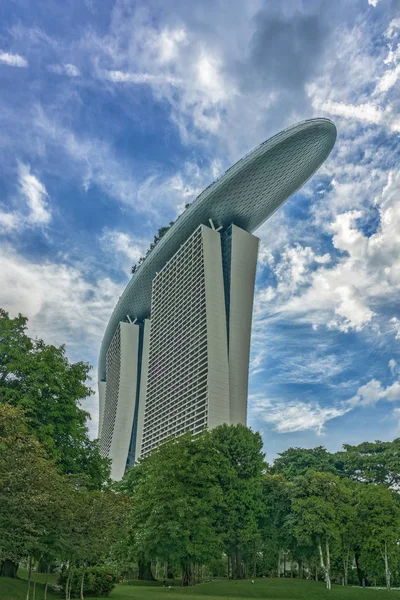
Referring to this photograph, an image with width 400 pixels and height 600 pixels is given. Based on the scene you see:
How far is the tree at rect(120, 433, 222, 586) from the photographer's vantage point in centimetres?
3291

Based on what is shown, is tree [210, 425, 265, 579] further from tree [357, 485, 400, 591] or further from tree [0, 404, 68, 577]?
tree [0, 404, 68, 577]

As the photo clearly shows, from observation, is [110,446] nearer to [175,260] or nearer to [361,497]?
[175,260]

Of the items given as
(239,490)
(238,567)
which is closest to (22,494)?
(239,490)

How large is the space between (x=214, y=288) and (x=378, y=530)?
120 feet

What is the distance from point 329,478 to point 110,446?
65576mm

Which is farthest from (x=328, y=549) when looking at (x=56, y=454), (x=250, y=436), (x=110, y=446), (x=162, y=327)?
(x=110, y=446)

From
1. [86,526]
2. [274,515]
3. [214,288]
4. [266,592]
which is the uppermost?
[214,288]

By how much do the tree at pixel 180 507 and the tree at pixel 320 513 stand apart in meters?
7.61

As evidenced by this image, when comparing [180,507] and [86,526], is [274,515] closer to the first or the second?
[180,507]

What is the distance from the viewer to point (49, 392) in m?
32.0

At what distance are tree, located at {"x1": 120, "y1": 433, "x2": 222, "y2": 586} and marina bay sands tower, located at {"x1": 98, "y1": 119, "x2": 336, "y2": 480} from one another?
22297mm

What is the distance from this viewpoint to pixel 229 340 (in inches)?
2571

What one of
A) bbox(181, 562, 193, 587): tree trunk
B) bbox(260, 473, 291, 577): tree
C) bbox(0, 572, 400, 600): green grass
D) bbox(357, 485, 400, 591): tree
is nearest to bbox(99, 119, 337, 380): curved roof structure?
bbox(260, 473, 291, 577): tree

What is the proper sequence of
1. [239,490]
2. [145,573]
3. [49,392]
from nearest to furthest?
1. [49,392]
2. [239,490]
3. [145,573]
